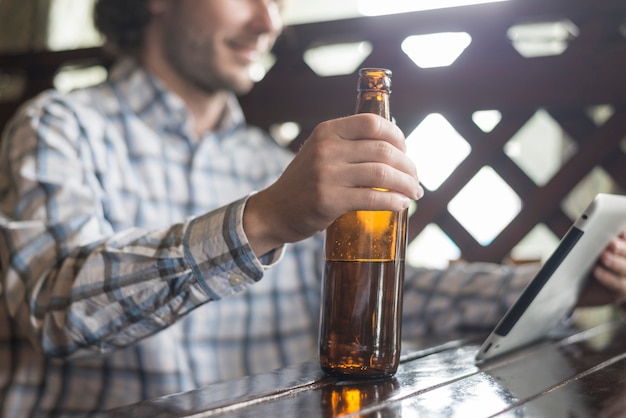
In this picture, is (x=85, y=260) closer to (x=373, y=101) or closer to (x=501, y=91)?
(x=373, y=101)

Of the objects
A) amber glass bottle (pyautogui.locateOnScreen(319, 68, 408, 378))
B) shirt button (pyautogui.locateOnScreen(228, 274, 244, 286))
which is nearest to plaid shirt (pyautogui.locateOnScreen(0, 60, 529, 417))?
shirt button (pyautogui.locateOnScreen(228, 274, 244, 286))

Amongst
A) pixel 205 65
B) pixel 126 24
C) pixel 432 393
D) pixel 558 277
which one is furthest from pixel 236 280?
pixel 126 24

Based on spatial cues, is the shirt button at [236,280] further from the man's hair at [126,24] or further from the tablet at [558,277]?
the man's hair at [126,24]

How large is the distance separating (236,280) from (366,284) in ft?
0.57

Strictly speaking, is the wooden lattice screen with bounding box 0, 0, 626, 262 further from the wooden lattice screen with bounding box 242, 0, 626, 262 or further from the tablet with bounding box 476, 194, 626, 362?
the tablet with bounding box 476, 194, 626, 362

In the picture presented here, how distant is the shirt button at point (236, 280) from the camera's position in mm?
781

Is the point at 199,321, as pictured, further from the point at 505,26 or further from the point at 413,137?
the point at 505,26

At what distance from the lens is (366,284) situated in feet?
2.19

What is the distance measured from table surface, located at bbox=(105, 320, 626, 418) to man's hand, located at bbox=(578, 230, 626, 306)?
0.58ft

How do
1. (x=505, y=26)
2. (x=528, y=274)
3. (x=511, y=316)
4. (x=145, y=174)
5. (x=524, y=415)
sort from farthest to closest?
(x=505, y=26)
(x=145, y=174)
(x=528, y=274)
(x=511, y=316)
(x=524, y=415)

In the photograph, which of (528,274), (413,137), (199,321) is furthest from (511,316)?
(413,137)

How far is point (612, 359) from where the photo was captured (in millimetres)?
872

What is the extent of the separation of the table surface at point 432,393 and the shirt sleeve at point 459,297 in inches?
12.4

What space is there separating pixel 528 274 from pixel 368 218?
587 millimetres
